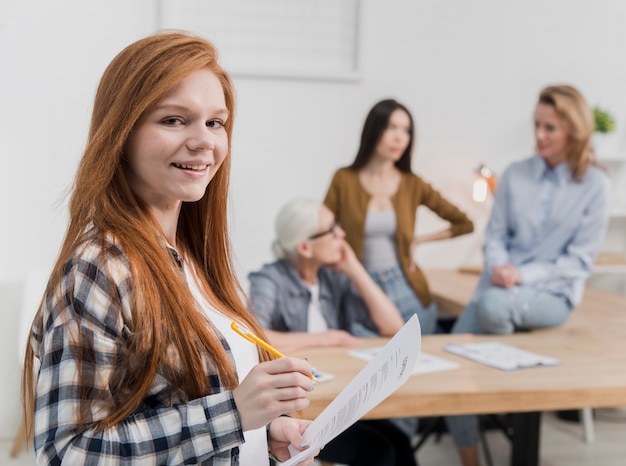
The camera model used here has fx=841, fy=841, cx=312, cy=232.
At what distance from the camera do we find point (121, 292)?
111cm

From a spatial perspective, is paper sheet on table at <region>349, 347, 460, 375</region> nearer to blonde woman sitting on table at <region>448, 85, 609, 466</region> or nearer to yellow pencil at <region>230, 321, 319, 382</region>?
blonde woman sitting on table at <region>448, 85, 609, 466</region>

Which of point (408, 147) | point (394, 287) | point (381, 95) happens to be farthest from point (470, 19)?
point (394, 287)

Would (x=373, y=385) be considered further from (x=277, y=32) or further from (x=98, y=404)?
(x=277, y=32)

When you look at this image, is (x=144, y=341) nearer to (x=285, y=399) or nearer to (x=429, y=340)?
(x=285, y=399)

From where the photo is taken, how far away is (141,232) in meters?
1.19

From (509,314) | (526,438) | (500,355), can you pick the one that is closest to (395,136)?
(509,314)

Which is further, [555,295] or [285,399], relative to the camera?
[555,295]

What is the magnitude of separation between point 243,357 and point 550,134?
2655 mm

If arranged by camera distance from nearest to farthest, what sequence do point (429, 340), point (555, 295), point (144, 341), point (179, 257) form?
point (144, 341), point (179, 257), point (429, 340), point (555, 295)

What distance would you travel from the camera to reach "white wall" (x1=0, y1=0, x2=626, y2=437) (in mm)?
3775

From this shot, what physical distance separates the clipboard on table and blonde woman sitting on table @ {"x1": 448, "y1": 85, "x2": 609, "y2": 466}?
0.50 m

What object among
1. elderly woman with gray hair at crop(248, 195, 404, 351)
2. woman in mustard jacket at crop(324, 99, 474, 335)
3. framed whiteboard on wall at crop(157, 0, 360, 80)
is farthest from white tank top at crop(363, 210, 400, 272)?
framed whiteboard on wall at crop(157, 0, 360, 80)

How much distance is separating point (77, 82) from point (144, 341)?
2.95 meters

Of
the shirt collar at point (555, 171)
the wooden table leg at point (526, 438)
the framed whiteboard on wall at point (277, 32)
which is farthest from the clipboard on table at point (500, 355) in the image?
the framed whiteboard on wall at point (277, 32)
